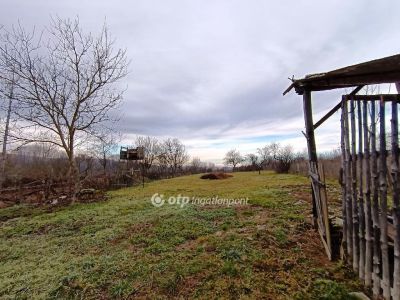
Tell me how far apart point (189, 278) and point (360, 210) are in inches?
87.9

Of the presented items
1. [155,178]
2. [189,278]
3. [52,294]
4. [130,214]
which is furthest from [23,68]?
[155,178]

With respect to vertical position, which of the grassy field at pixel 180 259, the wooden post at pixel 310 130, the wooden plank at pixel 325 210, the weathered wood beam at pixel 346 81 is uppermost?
the weathered wood beam at pixel 346 81

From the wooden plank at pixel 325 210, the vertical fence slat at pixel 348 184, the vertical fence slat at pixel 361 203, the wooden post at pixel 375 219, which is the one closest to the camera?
the wooden post at pixel 375 219

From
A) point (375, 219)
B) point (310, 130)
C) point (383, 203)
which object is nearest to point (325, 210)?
point (375, 219)

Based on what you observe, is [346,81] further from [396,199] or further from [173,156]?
[173,156]

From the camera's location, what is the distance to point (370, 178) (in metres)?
2.63

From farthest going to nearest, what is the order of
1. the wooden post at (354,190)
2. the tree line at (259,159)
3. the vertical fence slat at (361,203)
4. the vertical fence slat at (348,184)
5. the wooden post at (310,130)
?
the tree line at (259,159)
the wooden post at (310,130)
the vertical fence slat at (348,184)
the wooden post at (354,190)
the vertical fence slat at (361,203)

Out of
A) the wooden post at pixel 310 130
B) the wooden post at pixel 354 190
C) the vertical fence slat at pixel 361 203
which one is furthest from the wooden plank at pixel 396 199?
the wooden post at pixel 310 130

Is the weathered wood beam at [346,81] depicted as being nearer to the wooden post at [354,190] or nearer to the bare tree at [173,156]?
the wooden post at [354,190]

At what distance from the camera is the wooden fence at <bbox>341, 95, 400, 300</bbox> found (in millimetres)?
2256

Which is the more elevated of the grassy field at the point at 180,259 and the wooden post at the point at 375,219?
the wooden post at the point at 375,219

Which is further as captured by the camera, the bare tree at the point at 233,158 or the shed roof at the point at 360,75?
the bare tree at the point at 233,158

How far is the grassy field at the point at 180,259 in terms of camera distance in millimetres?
2902

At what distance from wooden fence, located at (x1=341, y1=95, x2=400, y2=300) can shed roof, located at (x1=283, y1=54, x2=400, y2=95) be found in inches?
7.8
